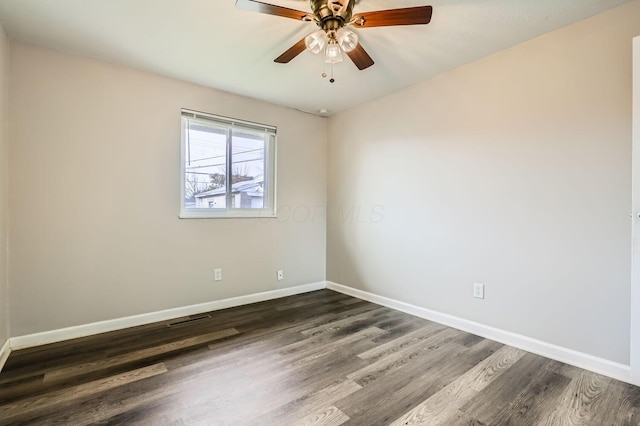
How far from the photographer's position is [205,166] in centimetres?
320

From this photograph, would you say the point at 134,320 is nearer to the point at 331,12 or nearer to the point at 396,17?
the point at 331,12

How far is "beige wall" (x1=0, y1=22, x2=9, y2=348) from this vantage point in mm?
2146

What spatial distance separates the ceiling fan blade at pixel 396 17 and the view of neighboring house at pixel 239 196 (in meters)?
2.21

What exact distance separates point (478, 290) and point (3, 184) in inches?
149

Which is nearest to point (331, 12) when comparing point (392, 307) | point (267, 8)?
point (267, 8)

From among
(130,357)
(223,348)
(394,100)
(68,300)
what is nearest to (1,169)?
(68,300)

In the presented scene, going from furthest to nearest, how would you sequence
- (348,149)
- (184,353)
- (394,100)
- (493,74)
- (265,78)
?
(348,149)
(394,100)
(265,78)
(493,74)
(184,353)

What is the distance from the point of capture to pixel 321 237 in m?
4.13

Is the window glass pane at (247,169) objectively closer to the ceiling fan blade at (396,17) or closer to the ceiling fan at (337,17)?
the ceiling fan at (337,17)

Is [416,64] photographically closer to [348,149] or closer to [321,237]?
[348,149]

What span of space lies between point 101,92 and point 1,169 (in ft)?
3.08

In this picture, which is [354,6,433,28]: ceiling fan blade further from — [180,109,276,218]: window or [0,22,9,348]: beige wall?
[0,22,9,348]: beige wall

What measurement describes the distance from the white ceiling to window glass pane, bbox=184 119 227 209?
0.51 meters

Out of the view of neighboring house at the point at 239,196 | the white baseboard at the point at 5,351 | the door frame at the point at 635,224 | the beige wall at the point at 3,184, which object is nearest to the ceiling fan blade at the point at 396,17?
the door frame at the point at 635,224
